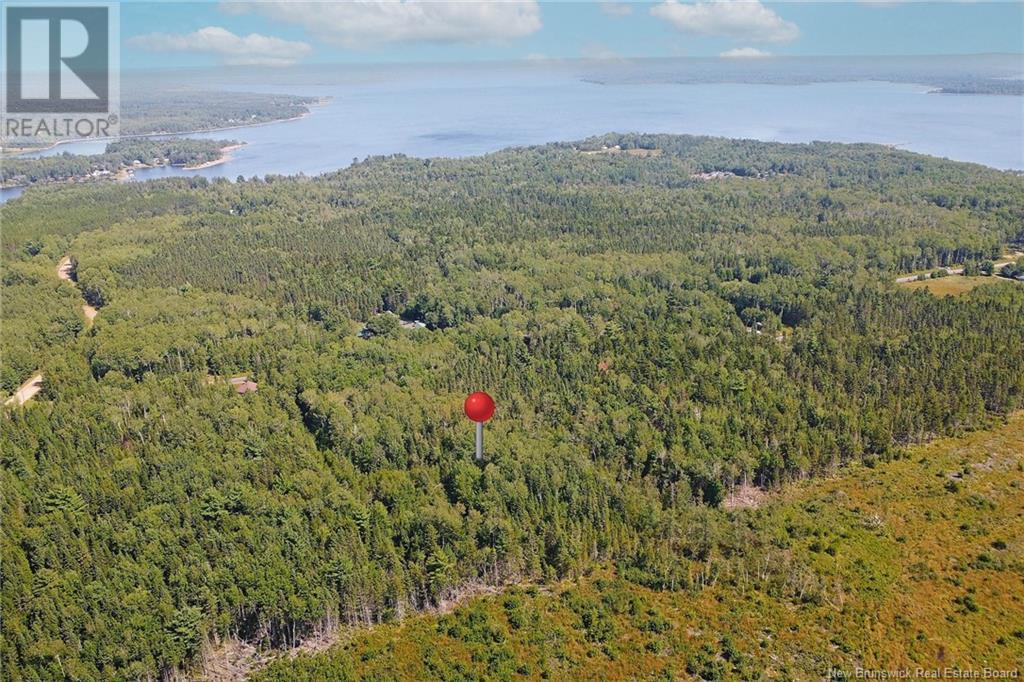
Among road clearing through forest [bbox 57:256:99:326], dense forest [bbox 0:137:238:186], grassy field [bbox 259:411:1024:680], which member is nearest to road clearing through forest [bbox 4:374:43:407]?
road clearing through forest [bbox 57:256:99:326]

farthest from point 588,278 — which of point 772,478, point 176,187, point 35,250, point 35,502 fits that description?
point 176,187

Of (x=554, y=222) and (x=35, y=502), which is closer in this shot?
(x=35, y=502)

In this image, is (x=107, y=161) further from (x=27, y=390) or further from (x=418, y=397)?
(x=418, y=397)

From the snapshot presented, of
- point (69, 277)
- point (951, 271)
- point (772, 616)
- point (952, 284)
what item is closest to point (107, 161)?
point (69, 277)

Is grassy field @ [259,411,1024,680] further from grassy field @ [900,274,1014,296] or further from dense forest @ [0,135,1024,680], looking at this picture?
grassy field @ [900,274,1014,296]

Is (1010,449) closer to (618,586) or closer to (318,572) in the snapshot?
(618,586)

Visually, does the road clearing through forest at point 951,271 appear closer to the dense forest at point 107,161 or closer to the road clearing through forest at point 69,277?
the road clearing through forest at point 69,277

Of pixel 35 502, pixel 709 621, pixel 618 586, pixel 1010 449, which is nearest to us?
pixel 709 621
